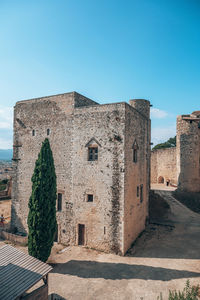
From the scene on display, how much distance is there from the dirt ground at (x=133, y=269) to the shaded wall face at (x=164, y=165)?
15.5 m

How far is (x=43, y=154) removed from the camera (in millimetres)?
12758

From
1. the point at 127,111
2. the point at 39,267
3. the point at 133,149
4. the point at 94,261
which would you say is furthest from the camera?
the point at 133,149

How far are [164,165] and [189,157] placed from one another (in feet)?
25.7

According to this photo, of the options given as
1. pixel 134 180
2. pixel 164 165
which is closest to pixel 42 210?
pixel 134 180

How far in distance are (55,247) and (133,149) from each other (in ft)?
29.6

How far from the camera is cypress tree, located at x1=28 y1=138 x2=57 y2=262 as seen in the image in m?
12.0

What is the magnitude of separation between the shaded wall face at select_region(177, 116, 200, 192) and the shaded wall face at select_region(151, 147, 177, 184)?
5.10 metres

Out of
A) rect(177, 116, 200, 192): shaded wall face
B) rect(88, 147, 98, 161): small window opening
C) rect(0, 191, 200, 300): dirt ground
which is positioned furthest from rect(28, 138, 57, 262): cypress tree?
rect(177, 116, 200, 192): shaded wall face

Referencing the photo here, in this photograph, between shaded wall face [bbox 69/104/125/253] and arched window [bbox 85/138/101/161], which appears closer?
shaded wall face [bbox 69/104/125/253]

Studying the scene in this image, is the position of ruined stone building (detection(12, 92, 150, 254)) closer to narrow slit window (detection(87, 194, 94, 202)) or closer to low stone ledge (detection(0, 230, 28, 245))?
narrow slit window (detection(87, 194, 94, 202))

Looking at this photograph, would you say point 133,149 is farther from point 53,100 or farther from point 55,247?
point 55,247

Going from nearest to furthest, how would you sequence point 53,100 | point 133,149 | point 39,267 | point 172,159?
point 39,267 → point 133,149 → point 53,100 → point 172,159

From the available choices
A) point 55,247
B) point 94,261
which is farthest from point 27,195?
point 94,261

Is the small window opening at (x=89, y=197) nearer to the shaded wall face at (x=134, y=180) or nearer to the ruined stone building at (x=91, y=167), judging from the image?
the ruined stone building at (x=91, y=167)
